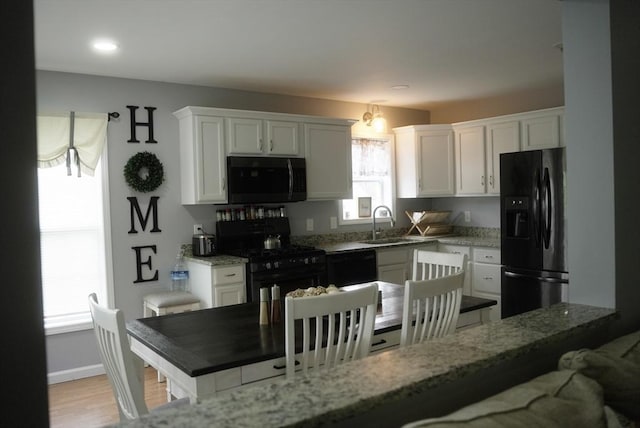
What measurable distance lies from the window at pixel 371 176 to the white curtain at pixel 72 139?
2.61m

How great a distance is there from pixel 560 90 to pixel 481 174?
1134 mm

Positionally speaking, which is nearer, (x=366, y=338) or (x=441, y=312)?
(x=366, y=338)

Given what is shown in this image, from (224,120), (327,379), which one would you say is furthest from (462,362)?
(224,120)

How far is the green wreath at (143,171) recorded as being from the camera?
Answer: 432cm

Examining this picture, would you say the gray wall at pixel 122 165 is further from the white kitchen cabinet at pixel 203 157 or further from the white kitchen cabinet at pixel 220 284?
the white kitchen cabinet at pixel 220 284

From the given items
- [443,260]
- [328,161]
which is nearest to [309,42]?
[443,260]

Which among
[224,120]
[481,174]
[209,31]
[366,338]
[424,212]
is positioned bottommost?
[366,338]

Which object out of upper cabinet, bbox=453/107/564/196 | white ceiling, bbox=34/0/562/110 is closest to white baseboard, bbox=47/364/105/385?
white ceiling, bbox=34/0/562/110

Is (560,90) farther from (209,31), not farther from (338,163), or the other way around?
(209,31)

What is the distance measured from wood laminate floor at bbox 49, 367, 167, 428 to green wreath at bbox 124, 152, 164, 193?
153cm

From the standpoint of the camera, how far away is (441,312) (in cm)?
234

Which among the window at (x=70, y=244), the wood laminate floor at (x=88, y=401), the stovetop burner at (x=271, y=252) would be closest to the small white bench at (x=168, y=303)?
the wood laminate floor at (x=88, y=401)

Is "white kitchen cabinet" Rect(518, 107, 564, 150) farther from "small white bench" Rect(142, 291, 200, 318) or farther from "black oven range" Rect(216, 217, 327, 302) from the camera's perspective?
"small white bench" Rect(142, 291, 200, 318)

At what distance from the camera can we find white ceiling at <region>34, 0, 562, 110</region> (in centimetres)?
288
